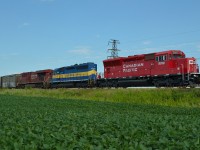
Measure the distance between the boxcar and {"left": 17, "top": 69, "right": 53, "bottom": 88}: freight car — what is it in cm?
187

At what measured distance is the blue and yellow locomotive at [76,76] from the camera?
141 feet

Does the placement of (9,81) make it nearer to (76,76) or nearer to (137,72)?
(76,76)

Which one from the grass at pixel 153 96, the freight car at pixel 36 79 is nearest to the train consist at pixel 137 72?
the freight car at pixel 36 79

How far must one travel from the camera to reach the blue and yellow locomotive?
4284cm

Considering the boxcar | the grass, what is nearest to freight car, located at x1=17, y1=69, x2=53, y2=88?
the boxcar

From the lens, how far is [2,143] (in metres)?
5.45

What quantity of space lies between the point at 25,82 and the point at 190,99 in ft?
Answer: 137

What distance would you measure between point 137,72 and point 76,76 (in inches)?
518

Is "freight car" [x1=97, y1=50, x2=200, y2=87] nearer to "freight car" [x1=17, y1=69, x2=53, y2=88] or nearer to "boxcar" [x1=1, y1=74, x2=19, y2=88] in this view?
"freight car" [x1=17, y1=69, x2=53, y2=88]

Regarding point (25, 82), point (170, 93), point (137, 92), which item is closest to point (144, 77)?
point (137, 92)

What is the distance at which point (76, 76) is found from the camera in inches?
1784

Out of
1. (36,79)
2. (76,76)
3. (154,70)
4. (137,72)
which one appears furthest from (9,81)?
(154,70)

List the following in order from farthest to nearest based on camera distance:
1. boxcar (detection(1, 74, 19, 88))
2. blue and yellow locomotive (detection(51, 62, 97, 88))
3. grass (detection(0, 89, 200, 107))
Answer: boxcar (detection(1, 74, 19, 88)), blue and yellow locomotive (detection(51, 62, 97, 88)), grass (detection(0, 89, 200, 107))

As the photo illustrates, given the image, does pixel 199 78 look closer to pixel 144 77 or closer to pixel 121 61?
pixel 144 77
